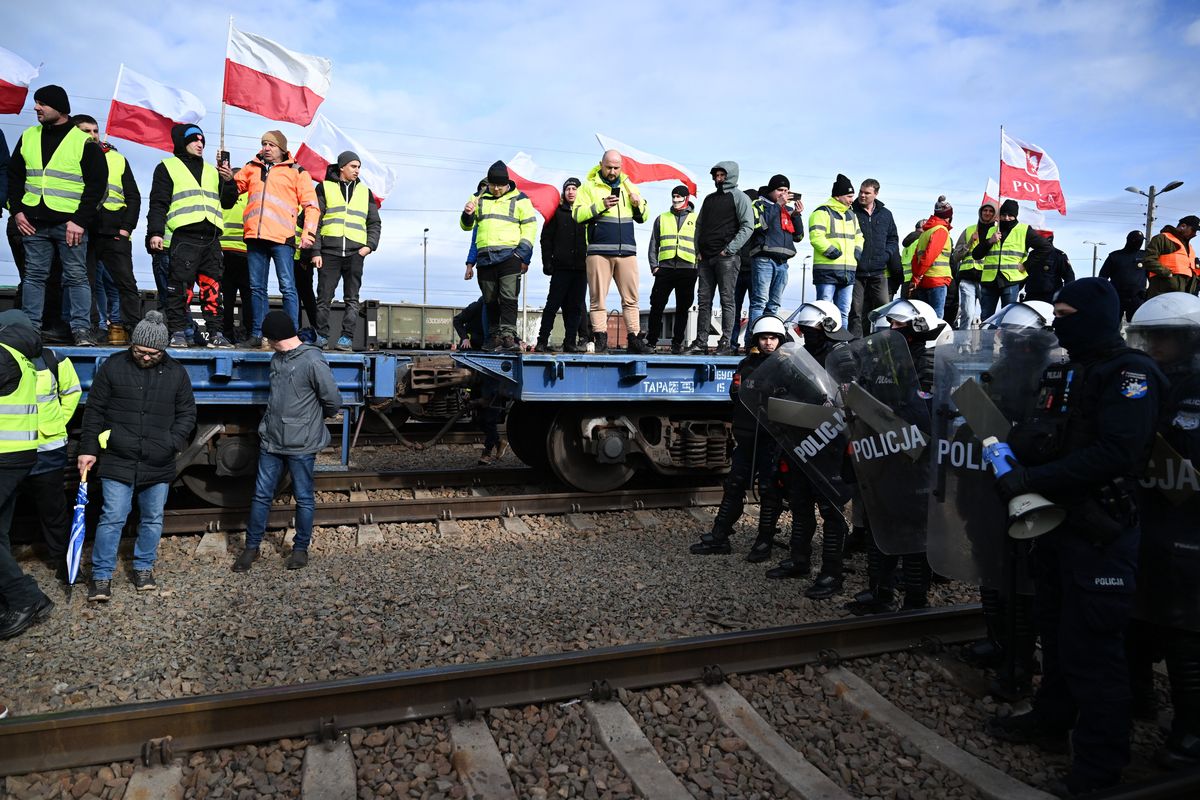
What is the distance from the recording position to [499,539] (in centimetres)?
655

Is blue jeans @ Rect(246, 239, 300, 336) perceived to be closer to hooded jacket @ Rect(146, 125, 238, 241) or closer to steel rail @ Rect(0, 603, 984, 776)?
hooded jacket @ Rect(146, 125, 238, 241)

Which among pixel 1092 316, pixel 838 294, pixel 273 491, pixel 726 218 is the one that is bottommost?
pixel 273 491

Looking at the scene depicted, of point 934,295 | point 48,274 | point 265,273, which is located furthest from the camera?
point 934,295

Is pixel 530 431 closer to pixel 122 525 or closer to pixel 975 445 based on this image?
pixel 122 525

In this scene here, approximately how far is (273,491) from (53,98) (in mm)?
3711

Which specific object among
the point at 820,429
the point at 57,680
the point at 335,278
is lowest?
the point at 57,680

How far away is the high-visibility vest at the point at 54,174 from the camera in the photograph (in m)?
6.26

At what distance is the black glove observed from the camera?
312 cm

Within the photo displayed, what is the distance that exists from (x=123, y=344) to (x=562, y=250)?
4.29m

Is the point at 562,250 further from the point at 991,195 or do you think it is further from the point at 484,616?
the point at 991,195

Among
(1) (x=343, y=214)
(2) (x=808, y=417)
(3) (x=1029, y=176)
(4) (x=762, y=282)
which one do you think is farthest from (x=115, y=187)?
(3) (x=1029, y=176)

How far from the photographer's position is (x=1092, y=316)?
3127 mm

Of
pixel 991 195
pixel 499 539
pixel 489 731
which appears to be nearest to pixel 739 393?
pixel 499 539

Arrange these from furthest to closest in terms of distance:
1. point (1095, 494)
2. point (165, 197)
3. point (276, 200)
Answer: point (276, 200) < point (165, 197) < point (1095, 494)
